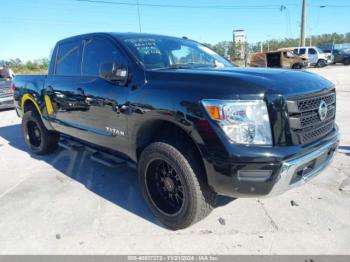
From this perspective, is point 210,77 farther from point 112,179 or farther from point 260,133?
point 112,179

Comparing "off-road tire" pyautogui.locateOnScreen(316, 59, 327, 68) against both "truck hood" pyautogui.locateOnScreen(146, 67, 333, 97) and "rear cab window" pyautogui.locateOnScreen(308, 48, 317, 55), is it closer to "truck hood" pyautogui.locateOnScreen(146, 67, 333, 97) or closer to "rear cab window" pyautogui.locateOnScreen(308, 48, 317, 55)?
"rear cab window" pyautogui.locateOnScreen(308, 48, 317, 55)

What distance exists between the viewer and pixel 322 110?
105 inches

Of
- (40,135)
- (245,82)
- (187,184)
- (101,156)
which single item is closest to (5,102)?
(40,135)

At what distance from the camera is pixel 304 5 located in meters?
27.8

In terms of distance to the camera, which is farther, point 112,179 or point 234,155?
point 112,179

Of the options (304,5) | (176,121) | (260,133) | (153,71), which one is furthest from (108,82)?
(304,5)

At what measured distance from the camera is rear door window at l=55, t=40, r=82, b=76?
4.06 metres

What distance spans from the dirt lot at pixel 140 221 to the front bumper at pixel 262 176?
538 millimetres

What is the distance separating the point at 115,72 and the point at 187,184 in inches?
52.3

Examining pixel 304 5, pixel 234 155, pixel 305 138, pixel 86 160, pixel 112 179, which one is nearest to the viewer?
pixel 234 155

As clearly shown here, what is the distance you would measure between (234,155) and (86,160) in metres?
3.33

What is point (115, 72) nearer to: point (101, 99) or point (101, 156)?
point (101, 99)

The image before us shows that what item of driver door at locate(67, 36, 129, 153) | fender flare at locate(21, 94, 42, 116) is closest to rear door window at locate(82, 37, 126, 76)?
driver door at locate(67, 36, 129, 153)

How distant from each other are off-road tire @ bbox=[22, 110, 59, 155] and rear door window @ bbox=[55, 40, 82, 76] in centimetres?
111
